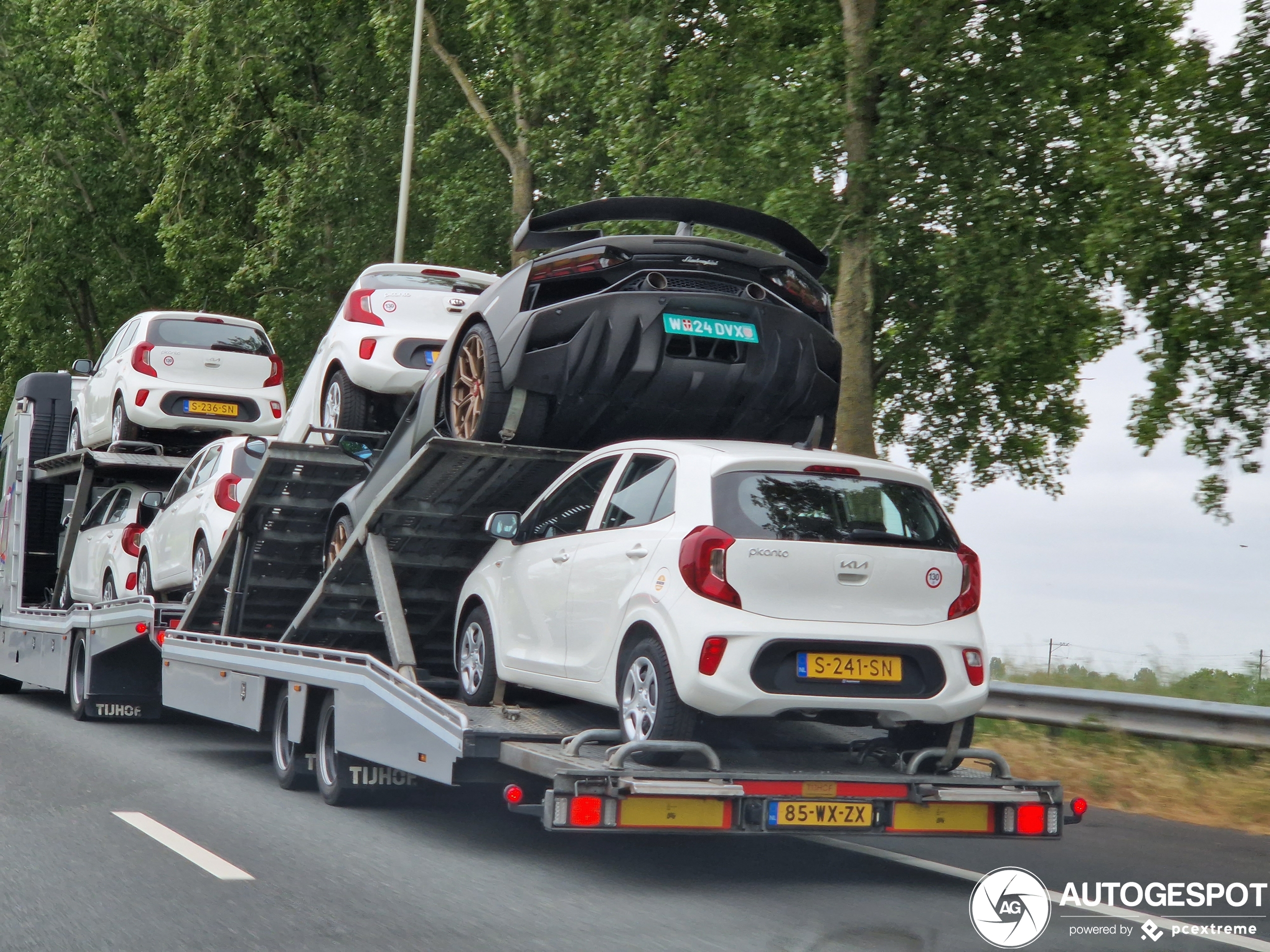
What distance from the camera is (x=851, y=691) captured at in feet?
21.5

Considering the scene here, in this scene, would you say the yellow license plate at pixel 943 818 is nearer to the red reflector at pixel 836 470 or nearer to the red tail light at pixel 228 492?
the red reflector at pixel 836 470

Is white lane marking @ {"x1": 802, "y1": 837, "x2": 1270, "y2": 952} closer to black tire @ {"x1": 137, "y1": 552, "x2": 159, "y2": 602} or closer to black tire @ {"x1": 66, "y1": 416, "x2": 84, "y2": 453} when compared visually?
black tire @ {"x1": 137, "y1": 552, "x2": 159, "y2": 602}

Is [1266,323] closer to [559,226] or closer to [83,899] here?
[559,226]

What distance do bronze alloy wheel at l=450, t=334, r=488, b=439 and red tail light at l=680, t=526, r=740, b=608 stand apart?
6.99ft

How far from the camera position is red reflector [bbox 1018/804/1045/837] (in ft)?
21.9

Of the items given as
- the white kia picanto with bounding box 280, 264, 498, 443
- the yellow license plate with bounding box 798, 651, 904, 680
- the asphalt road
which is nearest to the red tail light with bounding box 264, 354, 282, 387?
the white kia picanto with bounding box 280, 264, 498, 443

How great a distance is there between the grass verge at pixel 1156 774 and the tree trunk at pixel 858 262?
4655 mm

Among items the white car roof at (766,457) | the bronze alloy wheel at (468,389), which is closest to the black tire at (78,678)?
the bronze alloy wheel at (468,389)

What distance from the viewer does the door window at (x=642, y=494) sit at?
22.6ft

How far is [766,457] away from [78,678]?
31.0ft

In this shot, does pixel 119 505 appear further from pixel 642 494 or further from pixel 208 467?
pixel 642 494

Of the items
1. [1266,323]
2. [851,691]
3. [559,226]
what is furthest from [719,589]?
[1266,323]

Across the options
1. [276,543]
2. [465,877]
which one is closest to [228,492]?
[276,543]

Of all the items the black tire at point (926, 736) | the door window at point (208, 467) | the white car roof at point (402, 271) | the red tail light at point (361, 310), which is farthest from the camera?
the door window at point (208, 467)
